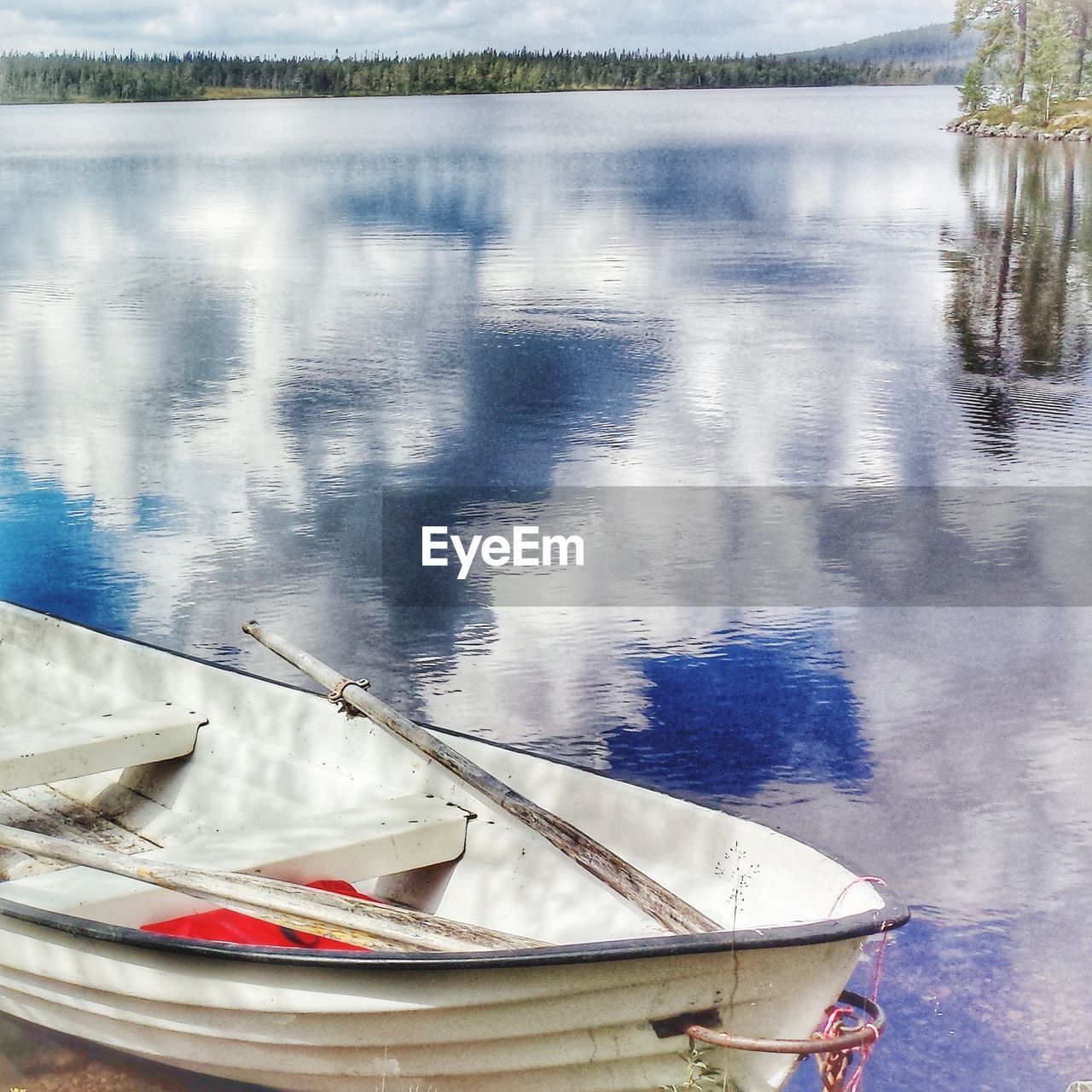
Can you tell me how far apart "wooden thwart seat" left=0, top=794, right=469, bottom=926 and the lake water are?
445 millimetres

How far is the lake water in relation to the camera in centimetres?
480

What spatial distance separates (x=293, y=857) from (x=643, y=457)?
6152 mm

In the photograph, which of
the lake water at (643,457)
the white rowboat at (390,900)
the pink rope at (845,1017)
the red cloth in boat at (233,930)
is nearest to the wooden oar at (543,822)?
the white rowboat at (390,900)

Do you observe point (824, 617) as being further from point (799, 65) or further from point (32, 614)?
point (799, 65)

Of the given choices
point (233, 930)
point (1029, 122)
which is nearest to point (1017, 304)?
point (233, 930)

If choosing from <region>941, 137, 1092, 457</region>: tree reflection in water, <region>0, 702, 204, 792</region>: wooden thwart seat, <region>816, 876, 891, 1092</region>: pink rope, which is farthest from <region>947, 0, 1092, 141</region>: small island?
<region>816, 876, 891, 1092</region>: pink rope

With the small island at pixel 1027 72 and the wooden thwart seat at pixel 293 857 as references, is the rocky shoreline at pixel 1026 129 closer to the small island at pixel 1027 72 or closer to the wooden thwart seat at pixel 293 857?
the small island at pixel 1027 72

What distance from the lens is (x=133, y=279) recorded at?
18.2 m

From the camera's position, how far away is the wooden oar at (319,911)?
3188 mm

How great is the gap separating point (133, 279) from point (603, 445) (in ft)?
33.7

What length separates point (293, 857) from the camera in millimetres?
3766

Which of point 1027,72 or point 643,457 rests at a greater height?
point 1027,72

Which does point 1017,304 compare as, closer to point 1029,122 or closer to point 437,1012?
point 437,1012

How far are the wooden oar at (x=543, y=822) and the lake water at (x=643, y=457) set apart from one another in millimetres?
696
